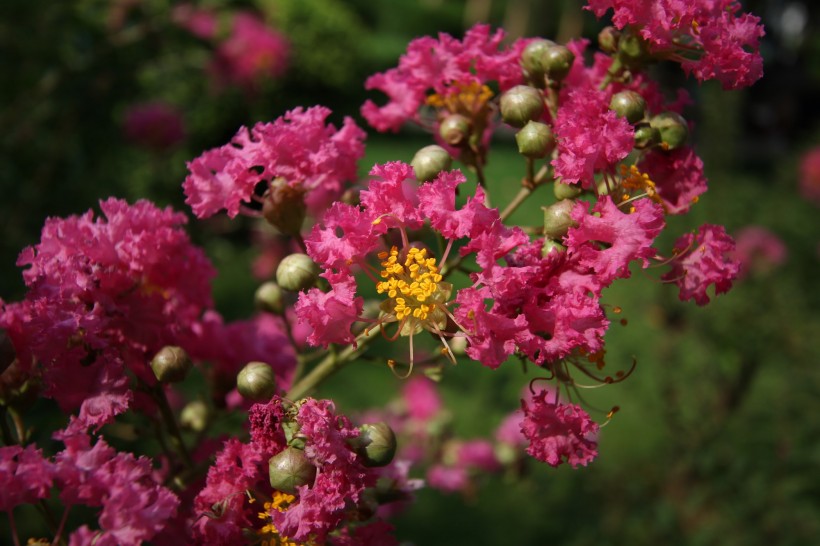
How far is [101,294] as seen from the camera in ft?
3.64

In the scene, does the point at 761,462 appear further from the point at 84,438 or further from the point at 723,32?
the point at 84,438

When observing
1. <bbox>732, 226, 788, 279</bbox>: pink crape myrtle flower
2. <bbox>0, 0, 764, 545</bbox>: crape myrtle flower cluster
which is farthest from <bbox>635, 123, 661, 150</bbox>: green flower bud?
<bbox>732, 226, 788, 279</bbox>: pink crape myrtle flower

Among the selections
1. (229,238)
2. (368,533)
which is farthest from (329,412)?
(229,238)

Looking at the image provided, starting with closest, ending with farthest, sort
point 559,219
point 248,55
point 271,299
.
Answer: point 559,219, point 271,299, point 248,55

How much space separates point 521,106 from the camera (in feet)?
3.88

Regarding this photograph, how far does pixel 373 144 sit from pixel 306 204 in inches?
346

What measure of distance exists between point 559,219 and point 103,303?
67 cm

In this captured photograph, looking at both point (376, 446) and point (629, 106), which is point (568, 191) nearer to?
point (629, 106)

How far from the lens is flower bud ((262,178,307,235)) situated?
126 centimetres

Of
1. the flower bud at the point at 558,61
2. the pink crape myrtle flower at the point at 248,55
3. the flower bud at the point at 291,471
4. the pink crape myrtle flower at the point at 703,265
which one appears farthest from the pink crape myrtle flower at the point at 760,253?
the flower bud at the point at 291,471

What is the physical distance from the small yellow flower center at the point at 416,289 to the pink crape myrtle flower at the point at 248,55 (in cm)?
400

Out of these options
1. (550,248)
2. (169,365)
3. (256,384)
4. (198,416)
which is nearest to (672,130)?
(550,248)

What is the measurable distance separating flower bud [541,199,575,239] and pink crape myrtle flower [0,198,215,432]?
0.60m

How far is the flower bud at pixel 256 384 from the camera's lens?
1.15m
